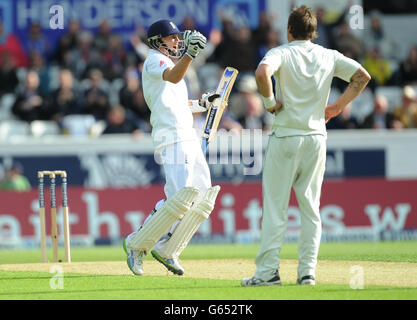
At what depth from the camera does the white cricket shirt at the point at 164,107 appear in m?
8.86

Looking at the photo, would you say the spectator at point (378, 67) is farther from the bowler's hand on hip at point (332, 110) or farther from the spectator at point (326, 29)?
the bowler's hand on hip at point (332, 110)

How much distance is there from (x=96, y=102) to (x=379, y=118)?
5385 mm

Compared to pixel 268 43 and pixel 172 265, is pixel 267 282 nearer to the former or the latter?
pixel 172 265

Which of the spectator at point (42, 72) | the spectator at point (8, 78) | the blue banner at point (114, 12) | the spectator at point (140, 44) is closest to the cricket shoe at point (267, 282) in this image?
the spectator at point (140, 44)

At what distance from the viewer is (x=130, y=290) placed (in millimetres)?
7633

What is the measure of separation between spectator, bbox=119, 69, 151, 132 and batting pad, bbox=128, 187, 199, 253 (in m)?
8.92

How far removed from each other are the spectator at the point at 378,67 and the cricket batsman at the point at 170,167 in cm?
1096

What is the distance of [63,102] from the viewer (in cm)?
1777

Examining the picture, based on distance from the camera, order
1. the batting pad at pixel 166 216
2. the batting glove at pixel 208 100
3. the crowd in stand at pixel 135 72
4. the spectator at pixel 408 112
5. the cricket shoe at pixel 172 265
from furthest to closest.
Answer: the spectator at pixel 408 112
the crowd in stand at pixel 135 72
the batting glove at pixel 208 100
the cricket shoe at pixel 172 265
the batting pad at pixel 166 216

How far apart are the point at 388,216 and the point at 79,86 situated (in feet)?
21.7

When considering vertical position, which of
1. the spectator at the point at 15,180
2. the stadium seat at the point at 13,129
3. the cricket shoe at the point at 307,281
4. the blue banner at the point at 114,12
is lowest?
the spectator at the point at 15,180

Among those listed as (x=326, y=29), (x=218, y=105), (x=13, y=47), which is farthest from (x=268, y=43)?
(x=218, y=105)
